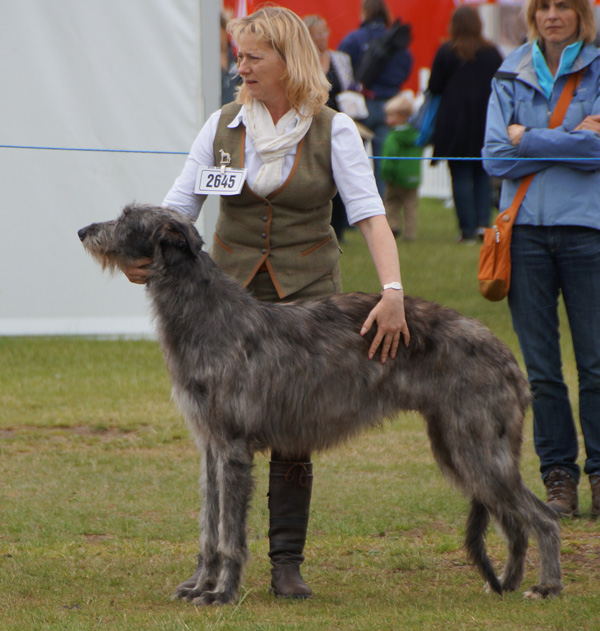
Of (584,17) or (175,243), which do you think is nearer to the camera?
(175,243)

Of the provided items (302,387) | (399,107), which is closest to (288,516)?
(302,387)

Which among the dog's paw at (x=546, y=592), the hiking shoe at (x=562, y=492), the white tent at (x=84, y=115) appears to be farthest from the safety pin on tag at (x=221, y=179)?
the white tent at (x=84, y=115)

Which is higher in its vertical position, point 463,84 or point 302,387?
point 302,387

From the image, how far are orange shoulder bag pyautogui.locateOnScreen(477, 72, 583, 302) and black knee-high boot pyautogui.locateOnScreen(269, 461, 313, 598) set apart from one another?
150 centimetres

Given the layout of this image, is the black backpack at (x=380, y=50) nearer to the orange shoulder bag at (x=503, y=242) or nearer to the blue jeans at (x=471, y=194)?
the blue jeans at (x=471, y=194)

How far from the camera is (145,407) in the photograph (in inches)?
307

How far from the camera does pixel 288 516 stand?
435 centimetres

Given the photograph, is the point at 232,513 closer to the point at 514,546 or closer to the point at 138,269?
the point at 138,269

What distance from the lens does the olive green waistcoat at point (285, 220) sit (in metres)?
4.22

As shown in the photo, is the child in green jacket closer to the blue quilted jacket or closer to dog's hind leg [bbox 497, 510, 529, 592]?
the blue quilted jacket

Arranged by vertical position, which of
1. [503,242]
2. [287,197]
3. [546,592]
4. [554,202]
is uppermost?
[287,197]

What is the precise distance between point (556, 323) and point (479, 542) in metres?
1.49

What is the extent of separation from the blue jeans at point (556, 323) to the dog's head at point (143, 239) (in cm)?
198

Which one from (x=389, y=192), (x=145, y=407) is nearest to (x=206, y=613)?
(x=145, y=407)
